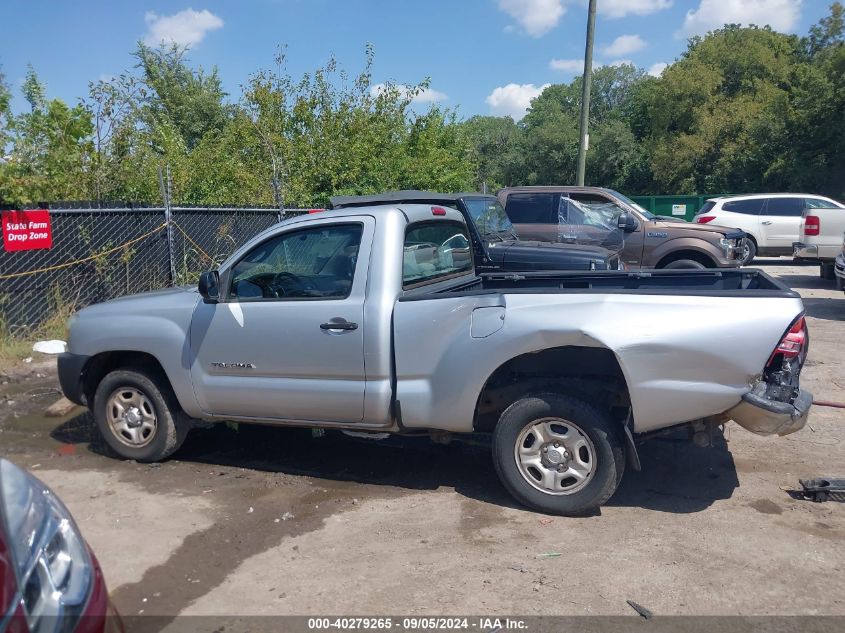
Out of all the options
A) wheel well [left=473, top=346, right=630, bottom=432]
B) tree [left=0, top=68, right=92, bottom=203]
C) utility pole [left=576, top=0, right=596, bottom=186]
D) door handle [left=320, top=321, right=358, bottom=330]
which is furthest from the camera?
utility pole [left=576, top=0, right=596, bottom=186]

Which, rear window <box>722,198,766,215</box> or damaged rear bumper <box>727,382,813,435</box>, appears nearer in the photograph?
damaged rear bumper <box>727,382,813,435</box>

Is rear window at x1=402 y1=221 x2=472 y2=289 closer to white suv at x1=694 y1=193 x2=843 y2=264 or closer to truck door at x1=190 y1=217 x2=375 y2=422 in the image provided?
truck door at x1=190 y1=217 x2=375 y2=422

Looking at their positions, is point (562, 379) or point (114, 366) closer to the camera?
point (562, 379)

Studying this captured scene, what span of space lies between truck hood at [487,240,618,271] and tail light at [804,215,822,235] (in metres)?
8.08

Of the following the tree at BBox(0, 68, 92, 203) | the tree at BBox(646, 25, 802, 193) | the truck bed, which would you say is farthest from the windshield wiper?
the tree at BBox(646, 25, 802, 193)

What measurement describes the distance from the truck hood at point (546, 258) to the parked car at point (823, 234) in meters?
8.07

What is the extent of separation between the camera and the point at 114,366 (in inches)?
234

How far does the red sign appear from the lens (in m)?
9.02

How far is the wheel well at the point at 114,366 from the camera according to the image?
5.78 meters

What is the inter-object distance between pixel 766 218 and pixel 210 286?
17.7 metres

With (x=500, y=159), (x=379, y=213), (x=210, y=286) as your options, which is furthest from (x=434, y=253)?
(x=500, y=159)

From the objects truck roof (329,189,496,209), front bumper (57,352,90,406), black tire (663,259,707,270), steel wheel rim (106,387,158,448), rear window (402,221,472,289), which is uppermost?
truck roof (329,189,496,209)

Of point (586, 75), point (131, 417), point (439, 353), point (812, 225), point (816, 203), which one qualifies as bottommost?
point (131, 417)

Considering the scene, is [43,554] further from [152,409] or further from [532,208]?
[532,208]
